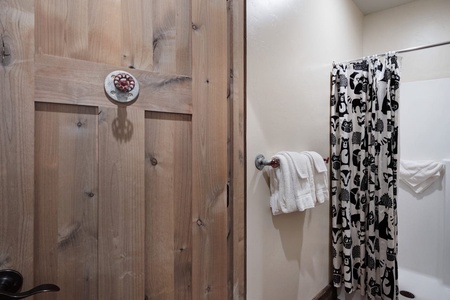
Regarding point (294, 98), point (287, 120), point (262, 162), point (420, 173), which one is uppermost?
point (294, 98)

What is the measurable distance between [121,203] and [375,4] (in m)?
2.70

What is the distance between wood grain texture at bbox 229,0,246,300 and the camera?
97 centimetres

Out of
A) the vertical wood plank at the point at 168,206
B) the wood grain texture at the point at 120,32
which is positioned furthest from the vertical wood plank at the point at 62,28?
the vertical wood plank at the point at 168,206

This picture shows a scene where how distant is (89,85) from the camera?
65cm

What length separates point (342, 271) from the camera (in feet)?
5.70

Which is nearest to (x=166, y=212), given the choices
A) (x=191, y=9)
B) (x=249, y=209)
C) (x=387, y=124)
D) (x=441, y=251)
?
(x=249, y=209)

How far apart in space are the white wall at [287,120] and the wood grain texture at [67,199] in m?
0.67

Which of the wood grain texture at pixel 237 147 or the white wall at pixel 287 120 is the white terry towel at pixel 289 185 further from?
the wood grain texture at pixel 237 147

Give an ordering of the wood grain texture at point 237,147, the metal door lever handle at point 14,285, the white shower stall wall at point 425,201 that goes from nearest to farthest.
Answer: the metal door lever handle at point 14,285, the wood grain texture at point 237,147, the white shower stall wall at point 425,201

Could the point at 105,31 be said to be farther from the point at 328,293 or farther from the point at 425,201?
the point at 425,201

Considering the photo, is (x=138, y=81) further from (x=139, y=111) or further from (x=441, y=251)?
(x=441, y=251)

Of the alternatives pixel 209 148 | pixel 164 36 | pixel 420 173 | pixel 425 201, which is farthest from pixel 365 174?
pixel 164 36

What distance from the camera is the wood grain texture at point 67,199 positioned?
603mm

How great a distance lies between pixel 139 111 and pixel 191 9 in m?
0.42
